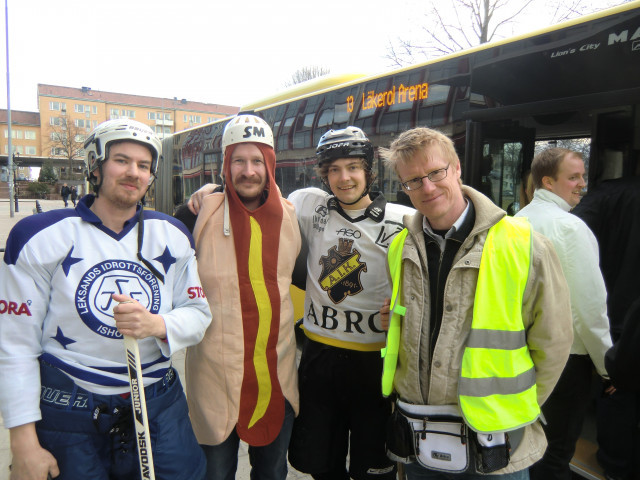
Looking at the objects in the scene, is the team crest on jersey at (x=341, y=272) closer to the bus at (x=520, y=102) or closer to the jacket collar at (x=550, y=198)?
the jacket collar at (x=550, y=198)

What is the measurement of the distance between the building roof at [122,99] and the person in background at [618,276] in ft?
239

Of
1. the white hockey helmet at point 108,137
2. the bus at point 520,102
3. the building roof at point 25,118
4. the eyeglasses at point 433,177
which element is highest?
the building roof at point 25,118

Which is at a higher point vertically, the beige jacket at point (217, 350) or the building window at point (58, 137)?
the building window at point (58, 137)

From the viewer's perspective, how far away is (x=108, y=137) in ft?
6.08

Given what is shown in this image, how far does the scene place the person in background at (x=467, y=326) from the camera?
1.60 metres

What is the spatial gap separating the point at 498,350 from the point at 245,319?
44.6 inches

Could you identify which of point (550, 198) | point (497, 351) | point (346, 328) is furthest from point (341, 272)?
point (550, 198)

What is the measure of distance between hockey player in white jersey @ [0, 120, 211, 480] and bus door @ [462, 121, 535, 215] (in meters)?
2.62

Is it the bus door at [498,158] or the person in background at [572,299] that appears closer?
the person in background at [572,299]

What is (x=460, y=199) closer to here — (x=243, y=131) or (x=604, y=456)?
(x=243, y=131)

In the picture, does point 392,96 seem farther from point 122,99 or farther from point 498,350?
point 122,99

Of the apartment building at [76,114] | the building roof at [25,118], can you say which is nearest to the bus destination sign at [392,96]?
the apartment building at [76,114]

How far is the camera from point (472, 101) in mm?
3721

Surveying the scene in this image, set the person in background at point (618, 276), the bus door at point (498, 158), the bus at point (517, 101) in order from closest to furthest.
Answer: the person in background at point (618, 276), the bus at point (517, 101), the bus door at point (498, 158)
